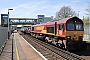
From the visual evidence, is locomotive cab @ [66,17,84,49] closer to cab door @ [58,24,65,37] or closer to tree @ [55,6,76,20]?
cab door @ [58,24,65,37]

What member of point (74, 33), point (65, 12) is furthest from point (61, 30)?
point (65, 12)

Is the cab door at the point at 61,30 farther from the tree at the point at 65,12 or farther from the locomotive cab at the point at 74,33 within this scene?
the tree at the point at 65,12

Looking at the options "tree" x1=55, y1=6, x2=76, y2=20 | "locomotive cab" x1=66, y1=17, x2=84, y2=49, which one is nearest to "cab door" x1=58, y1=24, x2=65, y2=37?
"locomotive cab" x1=66, y1=17, x2=84, y2=49

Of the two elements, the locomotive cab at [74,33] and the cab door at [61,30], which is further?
the cab door at [61,30]

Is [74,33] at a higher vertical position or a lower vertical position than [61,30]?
lower

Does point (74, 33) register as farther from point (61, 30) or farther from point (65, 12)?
point (65, 12)

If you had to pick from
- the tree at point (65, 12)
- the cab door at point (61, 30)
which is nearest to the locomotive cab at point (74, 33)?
the cab door at point (61, 30)

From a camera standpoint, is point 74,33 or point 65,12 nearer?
point 74,33

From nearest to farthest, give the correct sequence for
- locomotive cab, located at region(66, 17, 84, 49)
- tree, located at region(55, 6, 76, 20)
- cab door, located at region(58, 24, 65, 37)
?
1. locomotive cab, located at region(66, 17, 84, 49)
2. cab door, located at region(58, 24, 65, 37)
3. tree, located at region(55, 6, 76, 20)

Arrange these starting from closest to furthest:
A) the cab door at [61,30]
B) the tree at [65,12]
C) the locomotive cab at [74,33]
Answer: the locomotive cab at [74,33] → the cab door at [61,30] → the tree at [65,12]

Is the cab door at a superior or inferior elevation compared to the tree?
inferior

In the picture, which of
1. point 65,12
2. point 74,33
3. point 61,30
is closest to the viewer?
point 74,33

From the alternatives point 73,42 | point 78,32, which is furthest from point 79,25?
point 73,42

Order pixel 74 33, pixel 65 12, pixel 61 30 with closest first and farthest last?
pixel 74 33
pixel 61 30
pixel 65 12
